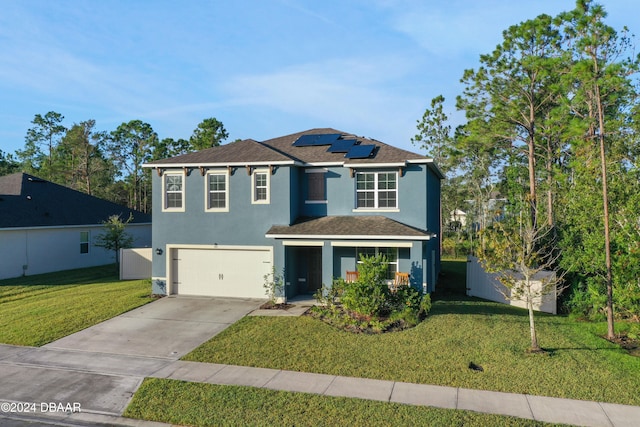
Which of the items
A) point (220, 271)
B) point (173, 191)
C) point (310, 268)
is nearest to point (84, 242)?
point (173, 191)

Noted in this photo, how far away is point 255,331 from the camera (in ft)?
41.7

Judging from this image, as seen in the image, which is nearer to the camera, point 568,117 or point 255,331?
point 255,331

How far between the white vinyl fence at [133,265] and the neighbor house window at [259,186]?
849 cm

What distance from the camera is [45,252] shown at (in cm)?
2462

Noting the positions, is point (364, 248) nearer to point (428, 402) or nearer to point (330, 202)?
point (330, 202)

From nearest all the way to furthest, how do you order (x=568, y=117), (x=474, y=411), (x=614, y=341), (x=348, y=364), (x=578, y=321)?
(x=474, y=411) → (x=348, y=364) → (x=614, y=341) → (x=578, y=321) → (x=568, y=117)

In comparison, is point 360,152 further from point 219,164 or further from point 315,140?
point 219,164

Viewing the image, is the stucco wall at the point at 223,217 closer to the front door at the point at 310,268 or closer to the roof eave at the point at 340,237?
the roof eave at the point at 340,237

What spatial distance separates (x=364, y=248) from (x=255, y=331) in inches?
234

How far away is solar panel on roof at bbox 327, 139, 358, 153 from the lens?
1839 cm

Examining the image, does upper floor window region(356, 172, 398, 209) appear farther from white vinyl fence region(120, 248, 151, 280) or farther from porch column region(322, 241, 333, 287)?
white vinyl fence region(120, 248, 151, 280)

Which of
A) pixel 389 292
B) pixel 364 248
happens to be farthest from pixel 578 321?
pixel 364 248

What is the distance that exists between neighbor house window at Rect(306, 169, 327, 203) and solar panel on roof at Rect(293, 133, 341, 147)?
7.06 ft

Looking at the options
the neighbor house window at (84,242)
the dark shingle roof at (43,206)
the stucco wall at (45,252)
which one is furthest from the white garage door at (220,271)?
the neighbor house window at (84,242)
